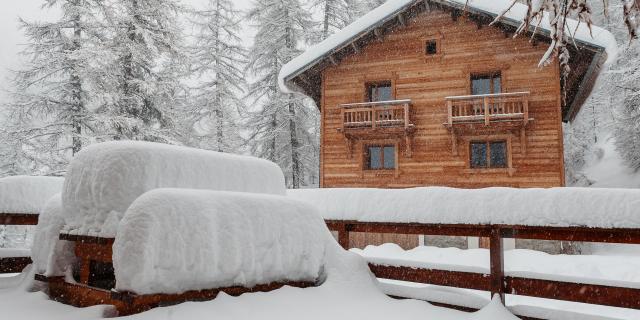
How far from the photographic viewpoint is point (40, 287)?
5.10m

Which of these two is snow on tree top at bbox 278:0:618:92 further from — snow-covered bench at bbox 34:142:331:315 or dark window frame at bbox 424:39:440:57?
snow-covered bench at bbox 34:142:331:315

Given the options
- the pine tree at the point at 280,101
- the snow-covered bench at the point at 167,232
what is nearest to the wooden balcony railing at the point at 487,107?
the pine tree at the point at 280,101

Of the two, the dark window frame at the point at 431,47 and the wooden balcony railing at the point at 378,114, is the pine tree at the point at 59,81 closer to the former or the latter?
the wooden balcony railing at the point at 378,114

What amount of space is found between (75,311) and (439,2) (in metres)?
17.2

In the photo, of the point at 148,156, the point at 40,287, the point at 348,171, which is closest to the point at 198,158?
the point at 148,156

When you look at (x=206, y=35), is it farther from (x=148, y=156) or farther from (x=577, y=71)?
(x=148, y=156)

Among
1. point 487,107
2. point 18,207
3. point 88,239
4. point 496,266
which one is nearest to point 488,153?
point 487,107

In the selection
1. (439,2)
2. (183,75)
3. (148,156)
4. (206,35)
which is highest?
(206,35)

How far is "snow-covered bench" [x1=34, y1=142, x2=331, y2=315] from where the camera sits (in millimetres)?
3674

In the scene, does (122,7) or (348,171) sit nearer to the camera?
(348,171)

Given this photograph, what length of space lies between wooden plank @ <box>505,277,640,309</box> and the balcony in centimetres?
1293

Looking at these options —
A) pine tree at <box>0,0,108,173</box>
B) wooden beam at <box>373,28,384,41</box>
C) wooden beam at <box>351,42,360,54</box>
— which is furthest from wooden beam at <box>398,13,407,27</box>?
pine tree at <box>0,0,108,173</box>

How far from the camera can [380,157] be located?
61.9 ft

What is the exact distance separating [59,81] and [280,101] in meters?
11.8
